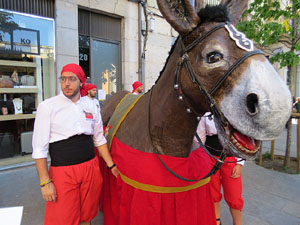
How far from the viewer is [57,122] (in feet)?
6.72

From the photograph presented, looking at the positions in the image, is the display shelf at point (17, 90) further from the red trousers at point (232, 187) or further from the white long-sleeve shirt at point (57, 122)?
the red trousers at point (232, 187)

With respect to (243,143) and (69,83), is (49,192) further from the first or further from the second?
(243,143)

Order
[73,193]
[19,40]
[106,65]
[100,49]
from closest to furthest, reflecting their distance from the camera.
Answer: [73,193] < [19,40] < [100,49] < [106,65]

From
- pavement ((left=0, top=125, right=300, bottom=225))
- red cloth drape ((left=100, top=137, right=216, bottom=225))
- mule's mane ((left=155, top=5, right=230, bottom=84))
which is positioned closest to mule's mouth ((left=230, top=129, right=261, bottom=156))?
red cloth drape ((left=100, top=137, right=216, bottom=225))

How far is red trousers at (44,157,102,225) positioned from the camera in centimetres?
202

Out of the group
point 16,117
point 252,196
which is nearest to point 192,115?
point 252,196

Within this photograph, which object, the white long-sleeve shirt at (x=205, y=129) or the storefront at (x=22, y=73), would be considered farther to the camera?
the storefront at (x=22, y=73)

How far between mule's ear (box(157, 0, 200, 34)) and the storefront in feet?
16.8

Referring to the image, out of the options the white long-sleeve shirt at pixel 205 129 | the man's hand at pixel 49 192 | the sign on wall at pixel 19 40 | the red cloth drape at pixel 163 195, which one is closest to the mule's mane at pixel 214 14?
the red cloth drape at pixel 163 195

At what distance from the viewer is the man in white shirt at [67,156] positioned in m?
2.01

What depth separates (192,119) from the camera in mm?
1453

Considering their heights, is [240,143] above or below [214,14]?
below

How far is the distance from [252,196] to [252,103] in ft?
11.1

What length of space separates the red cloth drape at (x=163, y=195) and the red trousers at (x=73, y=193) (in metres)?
0.46
